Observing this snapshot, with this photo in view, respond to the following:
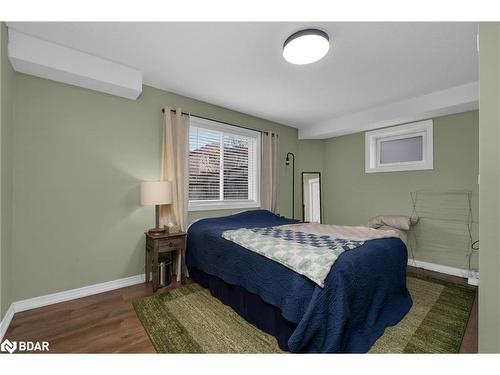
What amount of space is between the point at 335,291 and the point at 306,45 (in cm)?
189

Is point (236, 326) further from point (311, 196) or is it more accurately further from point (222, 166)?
point (311, 196)

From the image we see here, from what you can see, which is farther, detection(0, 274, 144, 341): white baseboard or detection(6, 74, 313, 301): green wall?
detection(6, 74, 313, 301): green wall

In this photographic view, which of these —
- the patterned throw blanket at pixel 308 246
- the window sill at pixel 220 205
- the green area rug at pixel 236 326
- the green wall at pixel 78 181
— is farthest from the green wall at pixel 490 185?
the green wall at pixel 78 181

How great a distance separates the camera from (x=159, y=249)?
7.95 ft

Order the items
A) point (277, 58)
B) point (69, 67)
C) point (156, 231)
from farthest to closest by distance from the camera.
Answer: point (156, 231), point (277, 58), point (69, 67)

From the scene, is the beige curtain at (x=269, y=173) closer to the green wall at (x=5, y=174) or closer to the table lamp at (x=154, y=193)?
the table lamp at (x=154, y=193)

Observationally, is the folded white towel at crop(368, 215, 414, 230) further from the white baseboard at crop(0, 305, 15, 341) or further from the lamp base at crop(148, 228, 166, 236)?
the white baseboard at crop(0, 305, 15, 341)

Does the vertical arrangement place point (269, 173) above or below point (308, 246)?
above

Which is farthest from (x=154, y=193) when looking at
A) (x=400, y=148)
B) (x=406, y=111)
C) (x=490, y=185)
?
(x=400, y=148)

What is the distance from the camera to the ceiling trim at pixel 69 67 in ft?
6.11

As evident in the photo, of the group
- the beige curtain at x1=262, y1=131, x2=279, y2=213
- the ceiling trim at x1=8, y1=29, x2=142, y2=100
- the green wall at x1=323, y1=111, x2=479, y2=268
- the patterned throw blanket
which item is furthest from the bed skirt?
the green wall at x1=323, y1=111, x2=479, y2=268

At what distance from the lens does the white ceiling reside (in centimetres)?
178

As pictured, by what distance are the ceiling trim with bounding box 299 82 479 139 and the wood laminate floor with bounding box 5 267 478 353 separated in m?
2.31

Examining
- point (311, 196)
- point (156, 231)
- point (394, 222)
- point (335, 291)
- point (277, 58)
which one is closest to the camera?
point (335, 291)
